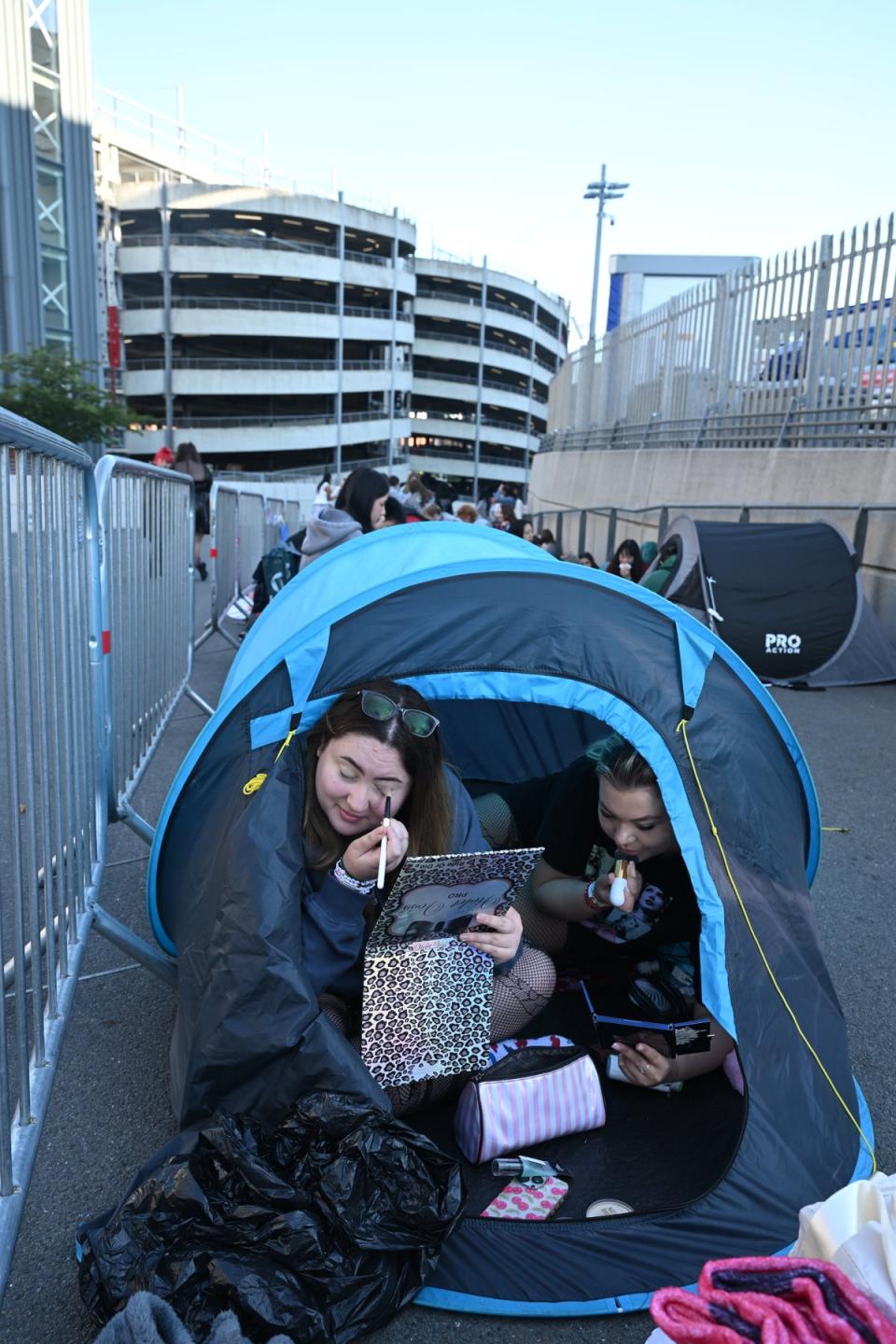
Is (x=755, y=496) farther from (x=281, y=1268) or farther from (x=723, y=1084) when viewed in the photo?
(x=281, y=1268)

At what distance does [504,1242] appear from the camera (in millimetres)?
2082

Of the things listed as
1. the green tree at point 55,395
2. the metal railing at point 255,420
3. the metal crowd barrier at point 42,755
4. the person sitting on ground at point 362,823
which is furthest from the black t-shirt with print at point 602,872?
the metal railing at point 255,420

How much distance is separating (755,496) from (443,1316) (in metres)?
9.11

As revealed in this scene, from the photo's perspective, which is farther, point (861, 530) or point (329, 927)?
point (861, 530)

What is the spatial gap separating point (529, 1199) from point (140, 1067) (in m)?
1.21

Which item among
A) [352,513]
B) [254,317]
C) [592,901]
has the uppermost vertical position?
[254,317]

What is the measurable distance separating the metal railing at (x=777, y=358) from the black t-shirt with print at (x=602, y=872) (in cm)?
676

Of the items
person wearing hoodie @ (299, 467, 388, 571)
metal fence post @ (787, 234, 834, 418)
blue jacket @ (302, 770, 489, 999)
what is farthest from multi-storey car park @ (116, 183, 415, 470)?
blue jacket @ (302, 770, 489, 999)

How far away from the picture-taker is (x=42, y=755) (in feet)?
6.67

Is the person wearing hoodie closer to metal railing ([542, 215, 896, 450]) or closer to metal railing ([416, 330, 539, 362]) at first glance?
metal railing ([542, 215, 896, 450])

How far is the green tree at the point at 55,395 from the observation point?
21.9 m

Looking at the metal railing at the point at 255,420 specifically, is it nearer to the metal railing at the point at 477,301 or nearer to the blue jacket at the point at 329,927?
the metal railing at the point at 477,301

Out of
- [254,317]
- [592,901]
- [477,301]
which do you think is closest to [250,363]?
[254,317]

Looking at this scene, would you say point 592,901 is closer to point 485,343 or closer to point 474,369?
point 474,369
